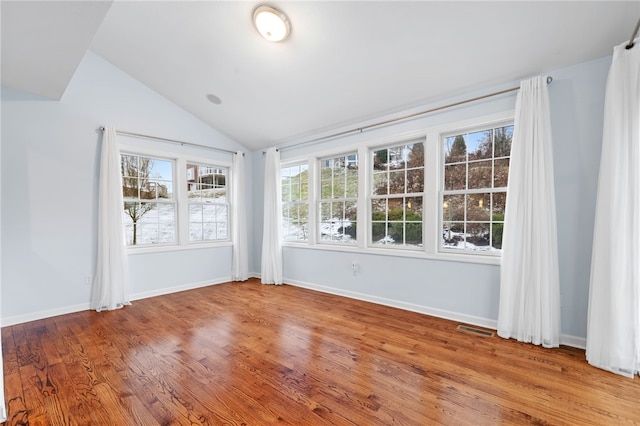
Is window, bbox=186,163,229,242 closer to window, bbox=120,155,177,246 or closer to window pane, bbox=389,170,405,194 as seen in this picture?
window, bbox=120,155,177,246

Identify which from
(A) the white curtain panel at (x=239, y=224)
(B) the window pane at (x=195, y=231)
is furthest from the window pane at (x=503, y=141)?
(B) the window pane at (x=195, y=231)

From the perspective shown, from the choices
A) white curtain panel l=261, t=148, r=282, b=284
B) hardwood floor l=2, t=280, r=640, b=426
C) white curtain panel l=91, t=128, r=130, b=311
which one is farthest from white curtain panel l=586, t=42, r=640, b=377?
white curtain panel l=91, t=128, r=130, b=311

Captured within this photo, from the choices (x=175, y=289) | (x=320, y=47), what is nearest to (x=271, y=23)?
(x=320, y=47)

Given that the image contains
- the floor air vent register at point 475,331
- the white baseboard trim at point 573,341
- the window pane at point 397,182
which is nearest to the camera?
the white baseboard trim at point 573,341

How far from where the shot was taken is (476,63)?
2826 mm

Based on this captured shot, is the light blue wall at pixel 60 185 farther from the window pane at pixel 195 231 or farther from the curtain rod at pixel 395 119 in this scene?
the curtain rod at pixel 395 119

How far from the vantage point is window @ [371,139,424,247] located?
3.68 meters

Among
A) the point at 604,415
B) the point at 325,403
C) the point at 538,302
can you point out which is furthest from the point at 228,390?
the point at 538,302

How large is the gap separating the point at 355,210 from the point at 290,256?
1557 mm

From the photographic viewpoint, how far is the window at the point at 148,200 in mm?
4281

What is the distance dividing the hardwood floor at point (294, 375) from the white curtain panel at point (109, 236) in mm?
449

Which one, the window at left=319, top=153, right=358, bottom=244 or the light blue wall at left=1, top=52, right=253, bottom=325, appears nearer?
the light blue wall at left=1, top=52, right=253, bottom=325

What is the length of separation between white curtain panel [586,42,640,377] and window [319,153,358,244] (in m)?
2.69

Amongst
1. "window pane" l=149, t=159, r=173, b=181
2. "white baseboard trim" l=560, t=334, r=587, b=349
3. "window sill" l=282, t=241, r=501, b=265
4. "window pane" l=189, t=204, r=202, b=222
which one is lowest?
"white baseboard trim" l=560, t=334, r=587, b=349
